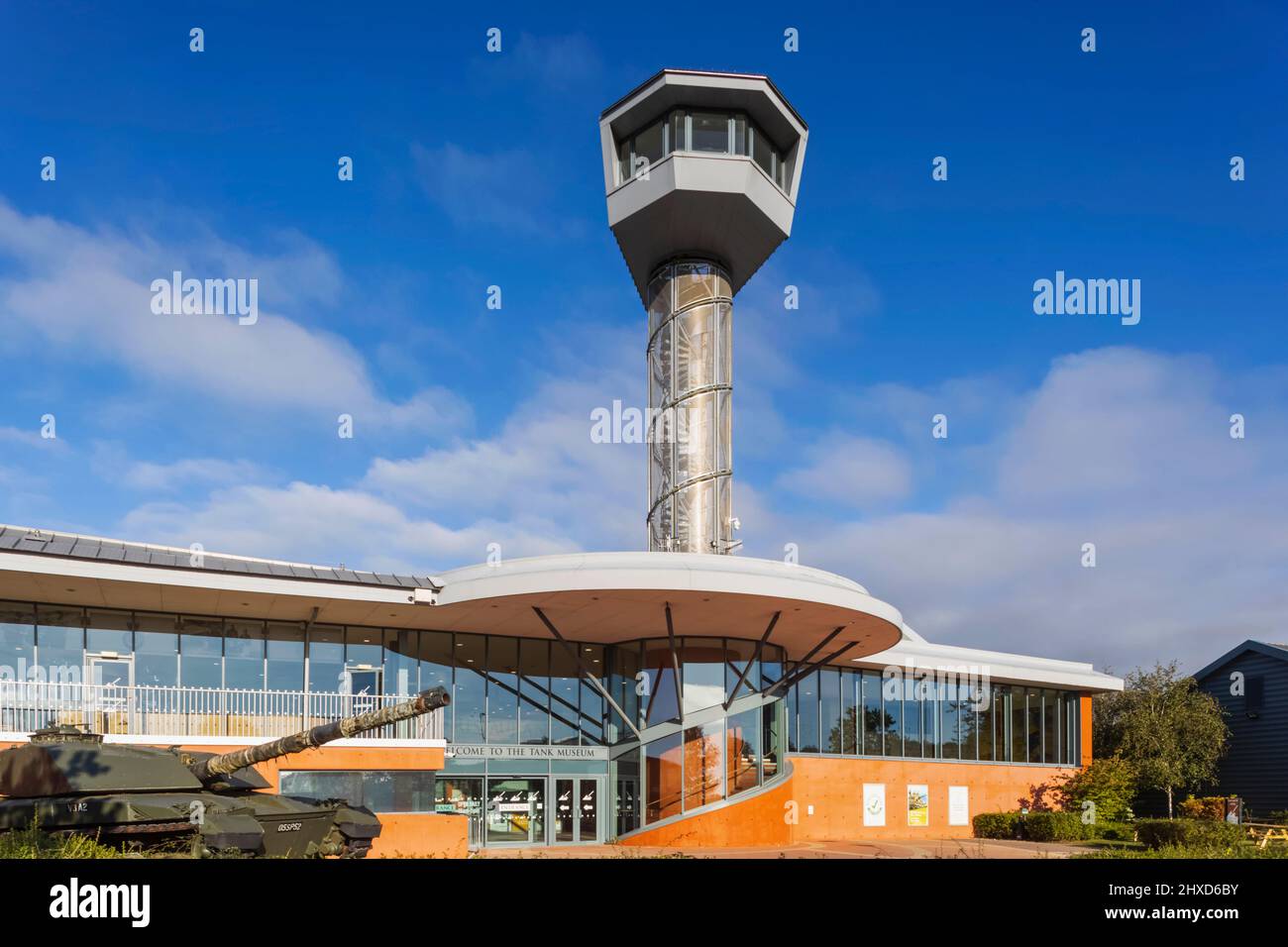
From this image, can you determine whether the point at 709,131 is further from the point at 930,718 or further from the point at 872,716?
the point at 930,718

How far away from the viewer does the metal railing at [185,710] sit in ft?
74.5

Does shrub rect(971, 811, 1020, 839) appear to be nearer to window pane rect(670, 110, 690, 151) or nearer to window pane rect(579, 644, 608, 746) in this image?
window pane rect(579, 644, 608, 746)

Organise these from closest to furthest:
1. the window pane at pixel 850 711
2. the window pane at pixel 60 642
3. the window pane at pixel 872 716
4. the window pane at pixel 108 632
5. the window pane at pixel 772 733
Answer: the window pane at pixel 60 642
the window pane at pixel 108 632
the window pane at pixel 772 733
the window pane at pixel 850 711
the window pane at pixel 872 716

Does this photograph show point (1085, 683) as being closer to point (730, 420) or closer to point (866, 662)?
point (866, 662)

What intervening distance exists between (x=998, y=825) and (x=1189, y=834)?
11.2 m

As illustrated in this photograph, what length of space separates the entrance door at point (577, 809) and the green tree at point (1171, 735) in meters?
22.9

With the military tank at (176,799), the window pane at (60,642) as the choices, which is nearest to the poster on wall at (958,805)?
the military tank at (176,799)

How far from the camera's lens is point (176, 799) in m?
16.7

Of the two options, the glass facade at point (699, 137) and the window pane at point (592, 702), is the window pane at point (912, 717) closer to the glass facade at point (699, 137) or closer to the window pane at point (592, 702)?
the window pane at point (592, 702)

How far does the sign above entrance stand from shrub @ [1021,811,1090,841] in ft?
48.0

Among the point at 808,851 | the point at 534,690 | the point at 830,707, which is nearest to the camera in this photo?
the point at 808,851

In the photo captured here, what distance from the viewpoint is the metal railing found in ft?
74.5

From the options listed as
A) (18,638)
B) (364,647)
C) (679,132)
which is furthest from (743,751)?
(679,132)

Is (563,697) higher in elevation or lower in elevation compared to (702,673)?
lower
